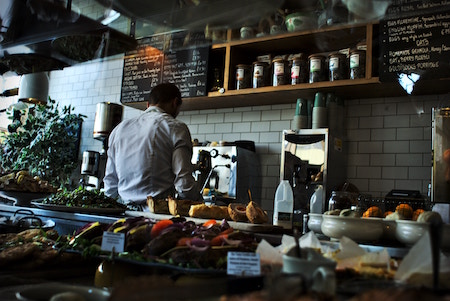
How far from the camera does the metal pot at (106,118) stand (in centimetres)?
605

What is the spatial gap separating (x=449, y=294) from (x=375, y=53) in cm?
356

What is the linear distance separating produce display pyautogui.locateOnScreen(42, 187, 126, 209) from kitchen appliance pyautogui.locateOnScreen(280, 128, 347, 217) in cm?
179

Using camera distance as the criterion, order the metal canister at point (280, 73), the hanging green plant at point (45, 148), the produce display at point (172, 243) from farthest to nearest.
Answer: the hanging green plant at point (45, 148)
the metal canister at point (280, 73)
the produce display at point (172, 243)

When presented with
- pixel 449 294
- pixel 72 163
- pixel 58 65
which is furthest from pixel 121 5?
pixel 72 163

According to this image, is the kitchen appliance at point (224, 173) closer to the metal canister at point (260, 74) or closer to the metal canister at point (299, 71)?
the metal canister at point (260, 74)

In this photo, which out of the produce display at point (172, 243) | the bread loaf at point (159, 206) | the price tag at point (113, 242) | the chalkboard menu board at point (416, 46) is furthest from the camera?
the chalkboard menu board at point (416, 46)

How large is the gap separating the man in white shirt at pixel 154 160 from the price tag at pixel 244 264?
6.47 feet

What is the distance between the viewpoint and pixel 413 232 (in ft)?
5.66

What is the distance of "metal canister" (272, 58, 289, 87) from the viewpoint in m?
4.61

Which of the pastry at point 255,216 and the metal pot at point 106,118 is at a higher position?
the metal pot at point 106,118

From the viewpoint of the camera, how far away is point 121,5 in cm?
191

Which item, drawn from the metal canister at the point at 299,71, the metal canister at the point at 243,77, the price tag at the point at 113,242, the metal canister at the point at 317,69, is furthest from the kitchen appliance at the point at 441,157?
the price tag at the point at 113,242

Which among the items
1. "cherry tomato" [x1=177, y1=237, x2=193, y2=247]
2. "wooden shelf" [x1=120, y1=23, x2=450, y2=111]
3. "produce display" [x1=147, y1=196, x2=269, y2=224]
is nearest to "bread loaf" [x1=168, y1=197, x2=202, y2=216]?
"produce display" [x1=147, y1=196, x2=269, y2=224]

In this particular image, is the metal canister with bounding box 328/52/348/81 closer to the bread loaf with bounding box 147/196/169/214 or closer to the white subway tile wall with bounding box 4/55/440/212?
the white subway tile wall with bounding box 4/55/440/212
